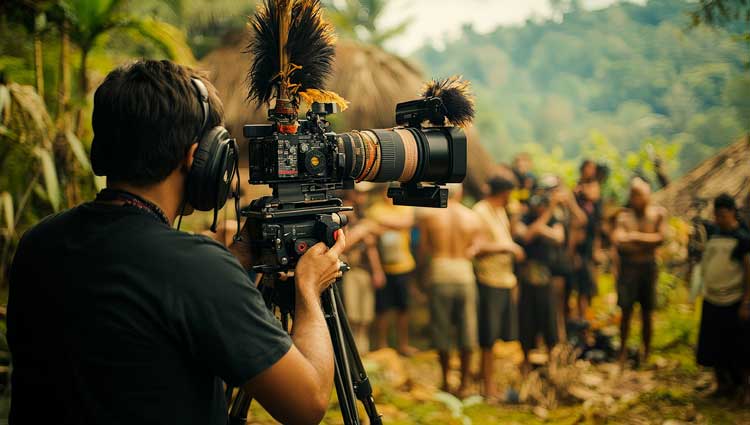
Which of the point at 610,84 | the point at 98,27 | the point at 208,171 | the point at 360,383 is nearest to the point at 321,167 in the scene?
the point at 208,171

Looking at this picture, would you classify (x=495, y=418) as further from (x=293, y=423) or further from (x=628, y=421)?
(x=293, y=423)

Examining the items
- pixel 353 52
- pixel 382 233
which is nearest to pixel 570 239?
pixel 382 233

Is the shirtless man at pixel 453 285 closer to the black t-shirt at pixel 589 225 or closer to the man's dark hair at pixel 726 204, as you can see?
the man's dark hair at pixel 726 204

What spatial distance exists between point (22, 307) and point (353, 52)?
757 cm

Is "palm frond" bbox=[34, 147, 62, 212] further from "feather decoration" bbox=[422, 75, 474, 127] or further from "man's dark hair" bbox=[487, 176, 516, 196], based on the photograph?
"man's dark hair" bbox=[487, 176, 516, 196]

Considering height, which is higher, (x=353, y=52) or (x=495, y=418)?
(x=353, y=52)

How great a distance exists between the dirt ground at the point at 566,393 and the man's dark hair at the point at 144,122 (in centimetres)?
262

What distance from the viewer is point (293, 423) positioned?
121 centimetres

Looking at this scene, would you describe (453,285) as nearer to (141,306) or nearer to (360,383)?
(360,383)

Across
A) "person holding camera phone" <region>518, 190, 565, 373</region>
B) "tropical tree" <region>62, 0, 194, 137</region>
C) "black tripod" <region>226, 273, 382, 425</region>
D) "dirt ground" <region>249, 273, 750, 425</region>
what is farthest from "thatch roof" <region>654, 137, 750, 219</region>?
"tropical tree" <region>62, 0, 194, 137</region>

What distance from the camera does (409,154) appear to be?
1972mm

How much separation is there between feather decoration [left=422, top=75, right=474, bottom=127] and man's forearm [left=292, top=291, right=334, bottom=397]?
0.94 metres

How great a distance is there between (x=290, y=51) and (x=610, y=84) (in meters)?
17.2

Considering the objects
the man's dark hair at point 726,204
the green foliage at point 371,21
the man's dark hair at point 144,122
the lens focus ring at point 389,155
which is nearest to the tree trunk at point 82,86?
the lens focus ring at point 389,155
